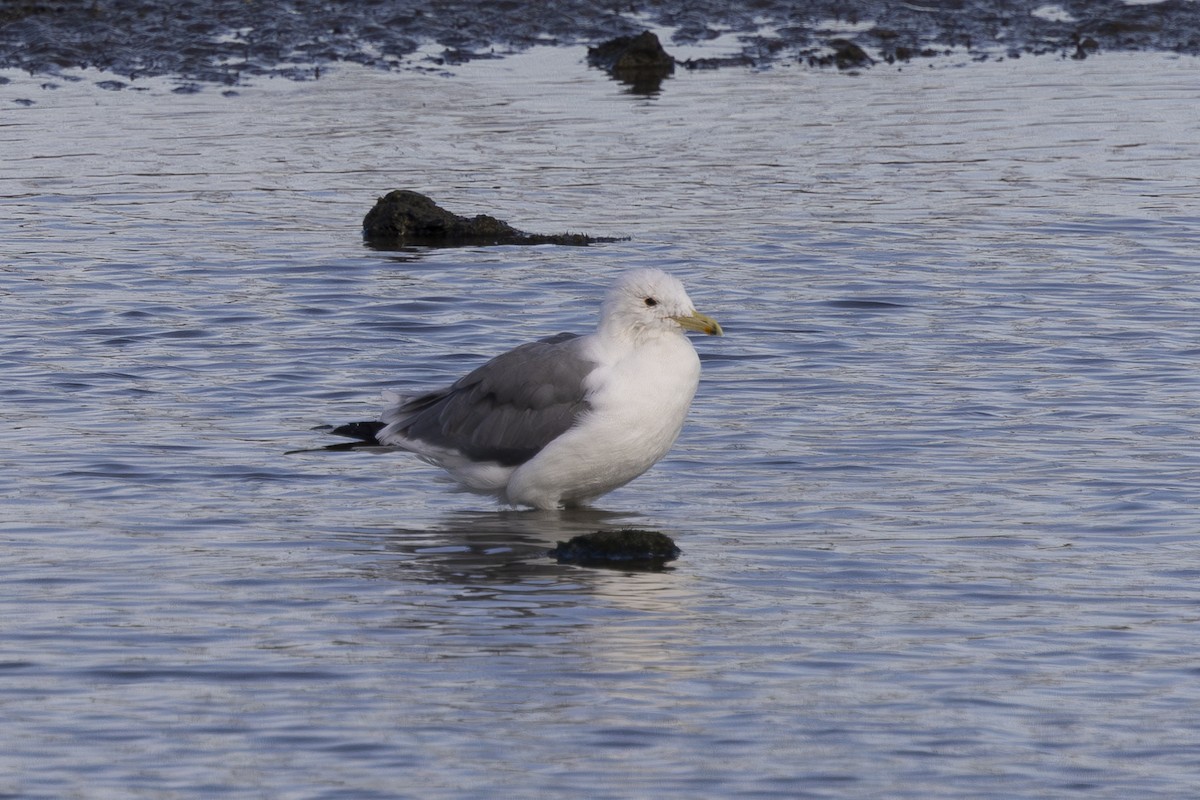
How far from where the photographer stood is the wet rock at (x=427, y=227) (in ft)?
53.6

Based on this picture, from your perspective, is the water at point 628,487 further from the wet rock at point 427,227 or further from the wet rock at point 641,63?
the wet rock at point 641,63

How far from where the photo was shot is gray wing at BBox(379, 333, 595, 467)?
980 cm

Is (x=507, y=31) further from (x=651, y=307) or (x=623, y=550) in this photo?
A: (x=623, y=550)

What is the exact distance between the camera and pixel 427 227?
1653cm

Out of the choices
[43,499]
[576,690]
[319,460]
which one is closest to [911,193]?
[319,460]

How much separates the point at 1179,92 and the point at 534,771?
17.1 metres

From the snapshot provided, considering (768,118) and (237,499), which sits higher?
(768,118)

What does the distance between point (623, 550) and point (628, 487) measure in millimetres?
1569

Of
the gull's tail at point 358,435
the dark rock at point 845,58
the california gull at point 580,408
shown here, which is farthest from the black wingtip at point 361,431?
the dark rock at point 845,58

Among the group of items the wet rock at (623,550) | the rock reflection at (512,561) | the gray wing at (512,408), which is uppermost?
the gray wing at (512,408)

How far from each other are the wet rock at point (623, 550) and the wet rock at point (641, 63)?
14044mm

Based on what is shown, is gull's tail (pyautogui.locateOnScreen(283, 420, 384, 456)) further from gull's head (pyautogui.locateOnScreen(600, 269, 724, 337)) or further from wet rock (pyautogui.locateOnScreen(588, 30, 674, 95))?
wet rock (pyautogui.locateOnScreen(588, 30, 674, 95))

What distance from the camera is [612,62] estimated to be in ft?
77.7

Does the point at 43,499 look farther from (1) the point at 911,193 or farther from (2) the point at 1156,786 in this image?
(1) the point at 911,193
